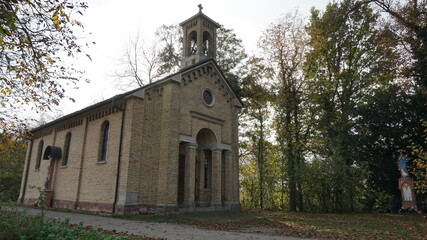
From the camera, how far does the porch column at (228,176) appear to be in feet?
63.0

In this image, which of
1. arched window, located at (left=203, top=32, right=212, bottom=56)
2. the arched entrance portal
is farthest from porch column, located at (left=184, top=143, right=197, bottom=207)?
arched window, located at (left=203, top=32, right=212, bottom=56)

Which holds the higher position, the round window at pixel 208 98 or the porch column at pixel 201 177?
the round window at pixel 208 98

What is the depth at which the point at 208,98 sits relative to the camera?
1958cm

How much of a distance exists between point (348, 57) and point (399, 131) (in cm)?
721

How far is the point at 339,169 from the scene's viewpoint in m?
18.8

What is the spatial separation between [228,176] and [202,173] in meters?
1.87

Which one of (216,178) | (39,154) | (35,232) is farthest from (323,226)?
(39,154)

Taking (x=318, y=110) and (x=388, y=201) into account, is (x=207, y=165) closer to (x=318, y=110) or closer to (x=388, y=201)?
(x=318, y=110)

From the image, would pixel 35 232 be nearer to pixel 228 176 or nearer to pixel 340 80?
pixel 228 176

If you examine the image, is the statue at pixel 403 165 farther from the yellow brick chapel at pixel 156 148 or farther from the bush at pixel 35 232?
the bush at pixel 35 232

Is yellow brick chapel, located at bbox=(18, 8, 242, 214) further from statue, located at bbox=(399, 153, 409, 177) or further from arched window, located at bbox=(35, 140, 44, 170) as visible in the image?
statue, located at bbox=(399, 153, 409, 177)

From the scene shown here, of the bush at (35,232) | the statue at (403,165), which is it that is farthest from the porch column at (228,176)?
the bush at (35,232)

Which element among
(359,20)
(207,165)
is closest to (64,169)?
(207,165)

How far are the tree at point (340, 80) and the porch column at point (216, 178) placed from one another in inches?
275
